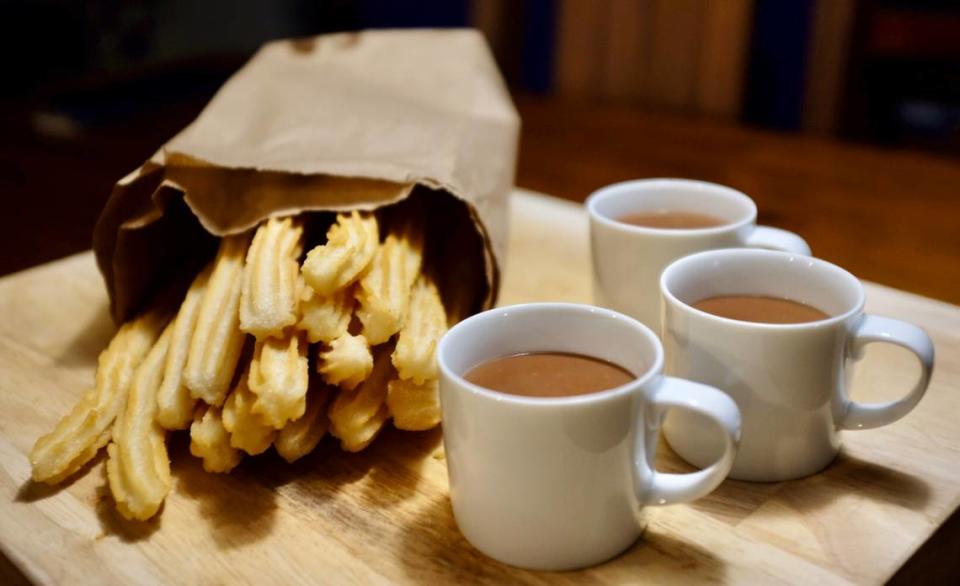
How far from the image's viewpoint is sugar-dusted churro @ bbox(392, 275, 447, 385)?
78 cm

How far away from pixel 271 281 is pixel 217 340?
65 mm

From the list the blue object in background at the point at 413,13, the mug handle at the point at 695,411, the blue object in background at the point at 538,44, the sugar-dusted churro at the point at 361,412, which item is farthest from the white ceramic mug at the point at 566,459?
the blue object in background at the point at 413,13

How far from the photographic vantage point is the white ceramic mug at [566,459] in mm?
637

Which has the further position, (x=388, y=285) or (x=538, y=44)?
(x=538, y=44)

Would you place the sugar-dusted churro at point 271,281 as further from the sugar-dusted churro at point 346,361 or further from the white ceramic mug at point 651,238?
the white ceramic mug at point 651,238

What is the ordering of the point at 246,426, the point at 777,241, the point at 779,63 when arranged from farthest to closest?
the point at 779,63 < the point at 777,241 < the point at 246,426

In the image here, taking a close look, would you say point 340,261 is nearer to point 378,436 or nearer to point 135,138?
point 378,436

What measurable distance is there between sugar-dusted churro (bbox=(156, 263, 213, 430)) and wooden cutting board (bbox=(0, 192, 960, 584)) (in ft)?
0.18

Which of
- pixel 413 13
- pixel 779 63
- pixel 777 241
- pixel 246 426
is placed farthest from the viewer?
pixel 413 13

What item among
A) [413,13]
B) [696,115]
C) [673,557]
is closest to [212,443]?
[673,557]

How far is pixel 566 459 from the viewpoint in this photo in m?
0.65

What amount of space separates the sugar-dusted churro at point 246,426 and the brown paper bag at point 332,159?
22cm

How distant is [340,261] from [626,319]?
A: 239 millimetres

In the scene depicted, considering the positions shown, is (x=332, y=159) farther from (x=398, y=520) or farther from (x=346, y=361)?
(x=398, y=520)
